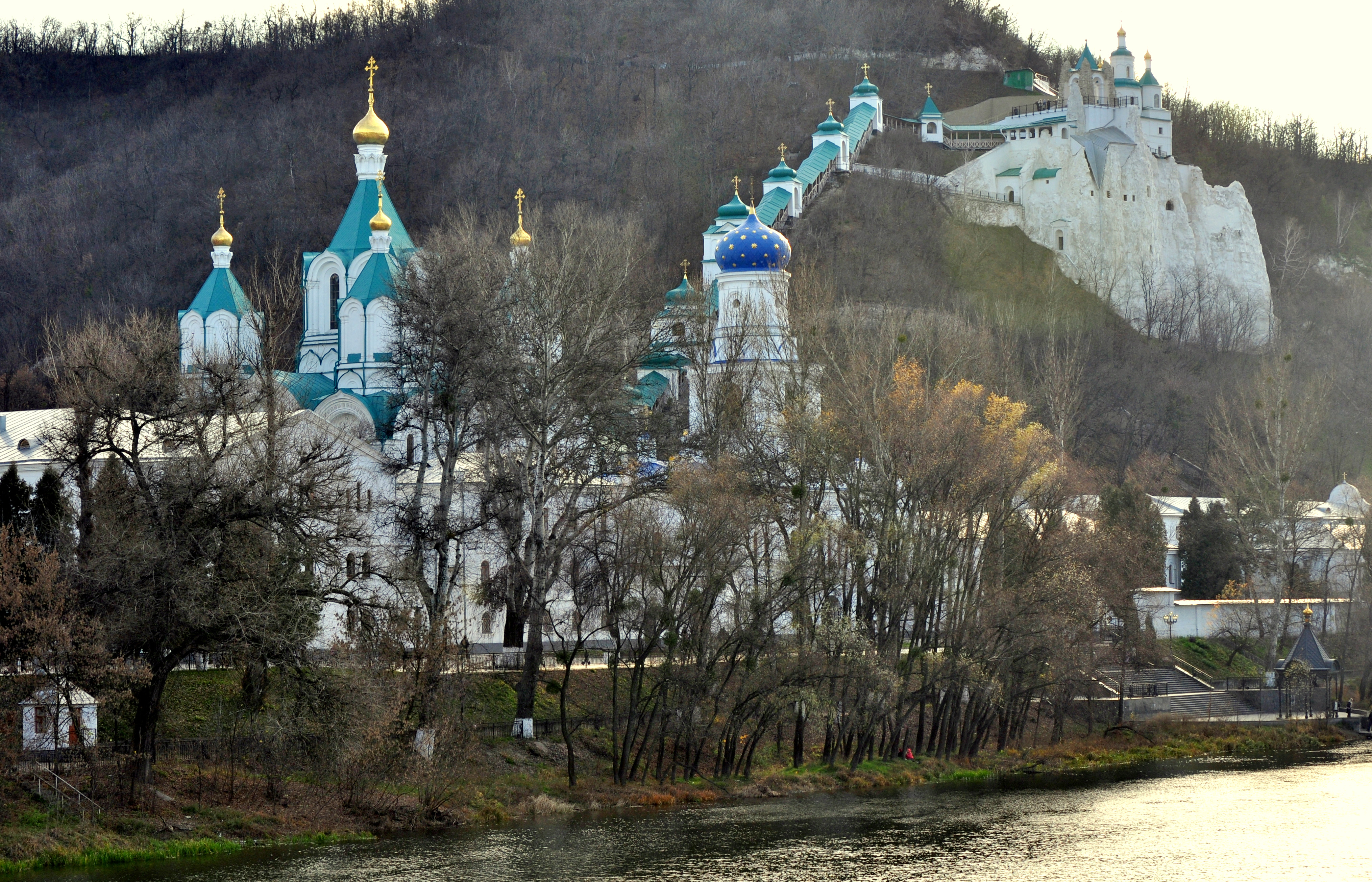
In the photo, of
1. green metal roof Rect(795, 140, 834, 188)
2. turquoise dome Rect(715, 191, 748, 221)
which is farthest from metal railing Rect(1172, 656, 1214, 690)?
green metal roof Rect(795, 140, 834, 188)

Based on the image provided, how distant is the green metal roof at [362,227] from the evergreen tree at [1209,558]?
2010cm

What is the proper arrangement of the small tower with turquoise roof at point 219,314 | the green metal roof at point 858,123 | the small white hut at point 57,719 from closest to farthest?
the small white hut at point 57,719 < the small tower with turquoise roof at point 219,314 < the green metal roof at point 858,123

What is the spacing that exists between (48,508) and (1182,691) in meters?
22.4

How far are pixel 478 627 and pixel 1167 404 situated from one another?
111ft

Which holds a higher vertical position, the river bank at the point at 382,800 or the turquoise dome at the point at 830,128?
the turquoise dome at the point at 830,128

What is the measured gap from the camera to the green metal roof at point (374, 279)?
121ft

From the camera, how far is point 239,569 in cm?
2192

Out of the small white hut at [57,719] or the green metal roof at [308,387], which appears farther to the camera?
the green metal roof at [308,387]

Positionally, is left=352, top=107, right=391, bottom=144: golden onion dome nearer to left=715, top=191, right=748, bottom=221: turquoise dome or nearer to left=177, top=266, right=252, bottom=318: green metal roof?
left=177, top=266, right=252, bottom=318: green metal roof

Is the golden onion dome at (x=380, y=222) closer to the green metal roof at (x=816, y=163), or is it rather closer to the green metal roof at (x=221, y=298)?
the green metal roof at (x=221, y=298)

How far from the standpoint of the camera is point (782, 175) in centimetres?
6169

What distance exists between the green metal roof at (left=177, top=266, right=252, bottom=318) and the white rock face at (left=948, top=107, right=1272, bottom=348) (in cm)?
3402

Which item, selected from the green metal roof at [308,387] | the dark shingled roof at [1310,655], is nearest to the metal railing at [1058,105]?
the dark shingled roof at [1310,655]

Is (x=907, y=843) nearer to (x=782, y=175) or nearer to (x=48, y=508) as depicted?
Result: (x=48, y=508)
